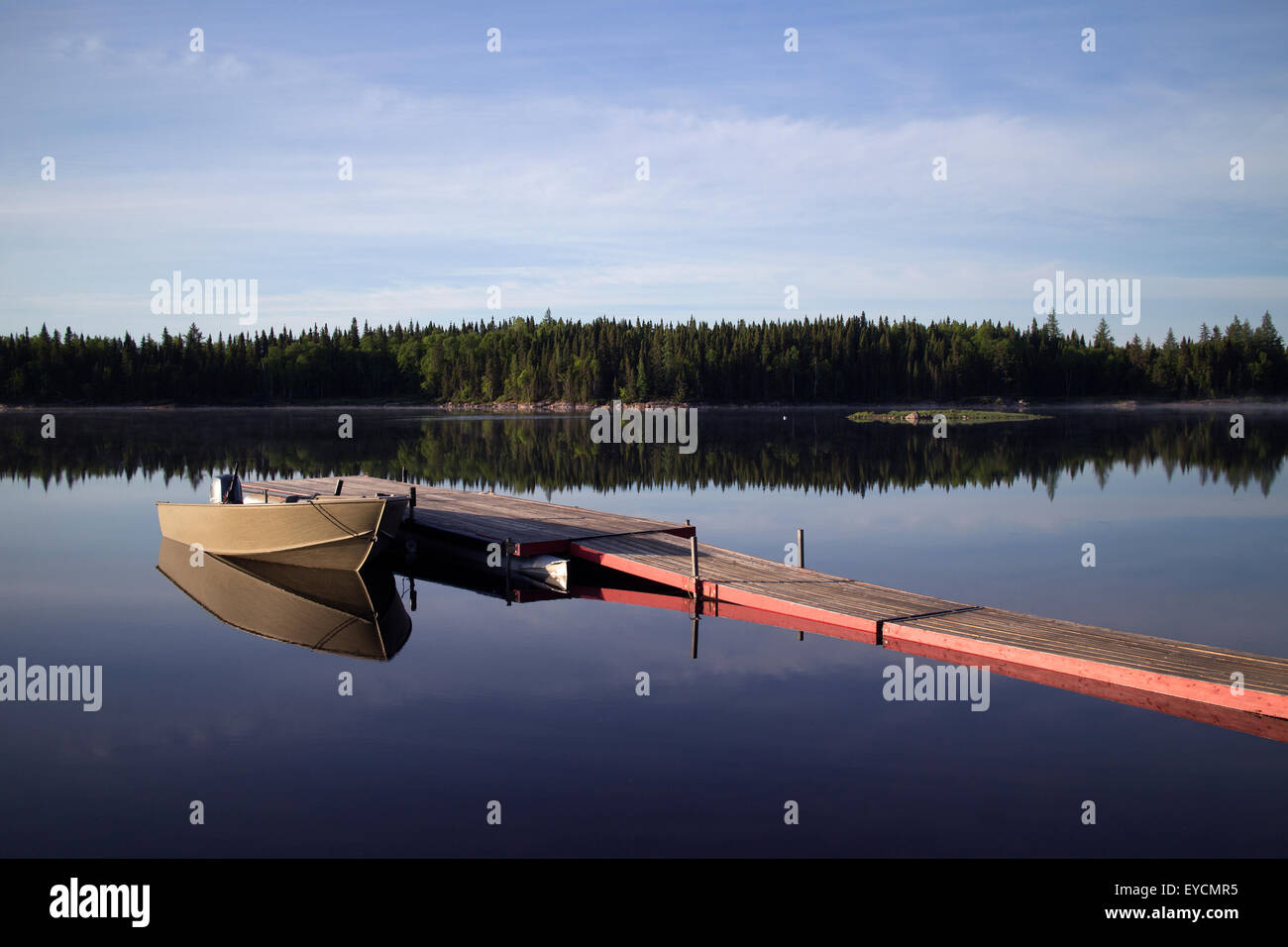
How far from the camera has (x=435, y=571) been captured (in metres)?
25.9

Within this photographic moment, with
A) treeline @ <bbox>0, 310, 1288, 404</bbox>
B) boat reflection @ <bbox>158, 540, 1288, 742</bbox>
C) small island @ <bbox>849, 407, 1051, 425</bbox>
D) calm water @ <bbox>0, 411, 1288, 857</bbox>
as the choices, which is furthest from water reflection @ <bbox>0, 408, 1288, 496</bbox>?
treeline @ <bbox>0, 310, 1288, 404</bbox>

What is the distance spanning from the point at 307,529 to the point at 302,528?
0.40 ft

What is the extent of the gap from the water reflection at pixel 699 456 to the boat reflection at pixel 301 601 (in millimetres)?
17203

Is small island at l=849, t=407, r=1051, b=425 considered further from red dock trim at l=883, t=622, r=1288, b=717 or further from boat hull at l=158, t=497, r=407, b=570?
red dock trim at l=883, t=622, r=1288, b=717

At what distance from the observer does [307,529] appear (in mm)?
22844

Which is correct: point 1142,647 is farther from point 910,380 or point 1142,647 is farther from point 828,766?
point 910,380

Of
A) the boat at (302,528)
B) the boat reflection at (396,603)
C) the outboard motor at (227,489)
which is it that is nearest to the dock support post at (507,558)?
the boat reflection at (396,603)

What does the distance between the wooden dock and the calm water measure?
1.63ft

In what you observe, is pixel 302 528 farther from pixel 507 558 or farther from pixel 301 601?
pixel 507 558

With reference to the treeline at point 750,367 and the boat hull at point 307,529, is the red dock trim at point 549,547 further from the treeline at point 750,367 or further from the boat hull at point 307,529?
the treeline at point 750,367

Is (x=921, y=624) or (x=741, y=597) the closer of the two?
(x=921, y=624)

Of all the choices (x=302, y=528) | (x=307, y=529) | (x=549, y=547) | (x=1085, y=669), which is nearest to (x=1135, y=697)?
(x=1085, y=669)
